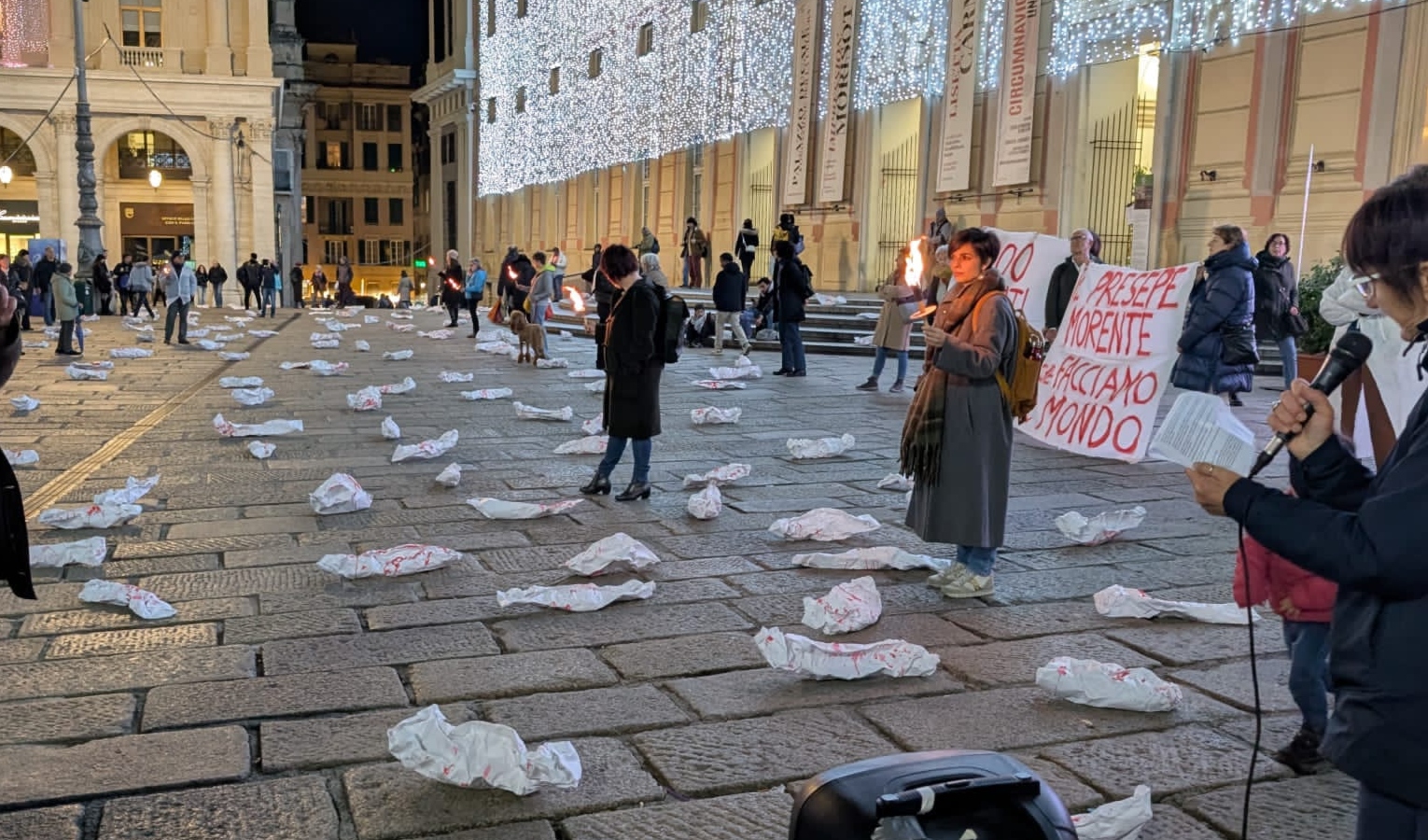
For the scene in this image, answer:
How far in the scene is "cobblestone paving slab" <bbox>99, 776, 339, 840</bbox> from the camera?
2980 millimetres

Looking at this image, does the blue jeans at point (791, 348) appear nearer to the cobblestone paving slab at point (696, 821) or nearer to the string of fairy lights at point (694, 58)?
the string of fairy lights at point (694, 58)

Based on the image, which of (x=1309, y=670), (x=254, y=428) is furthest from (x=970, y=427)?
(x=254, y=428)

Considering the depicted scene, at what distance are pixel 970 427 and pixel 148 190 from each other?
138 ft

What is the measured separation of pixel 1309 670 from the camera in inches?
134

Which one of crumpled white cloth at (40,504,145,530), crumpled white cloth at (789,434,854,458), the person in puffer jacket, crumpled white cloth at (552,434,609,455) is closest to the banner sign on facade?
crumpled white cloth at (789,434,854,458)

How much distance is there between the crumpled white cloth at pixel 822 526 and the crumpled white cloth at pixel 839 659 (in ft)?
6.80

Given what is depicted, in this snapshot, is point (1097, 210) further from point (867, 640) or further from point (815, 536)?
point (867, 640)

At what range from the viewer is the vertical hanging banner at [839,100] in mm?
22688

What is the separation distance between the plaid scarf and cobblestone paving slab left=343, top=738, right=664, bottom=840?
2242 millimetres

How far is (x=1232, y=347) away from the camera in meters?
9.29

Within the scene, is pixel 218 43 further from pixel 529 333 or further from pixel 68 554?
pixel 68 554

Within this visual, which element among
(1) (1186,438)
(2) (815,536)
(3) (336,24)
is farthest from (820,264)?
(3) (336,24)

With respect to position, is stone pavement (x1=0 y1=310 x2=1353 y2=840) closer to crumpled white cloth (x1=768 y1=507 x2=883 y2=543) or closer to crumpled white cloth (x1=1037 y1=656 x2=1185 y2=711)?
crumpled white cloth (x1=1037 y1=656 x2=1185 y2=711)

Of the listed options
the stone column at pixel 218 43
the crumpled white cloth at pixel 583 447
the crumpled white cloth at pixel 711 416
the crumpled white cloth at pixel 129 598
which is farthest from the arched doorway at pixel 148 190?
the crumpled white cloth at pixel 129 598
